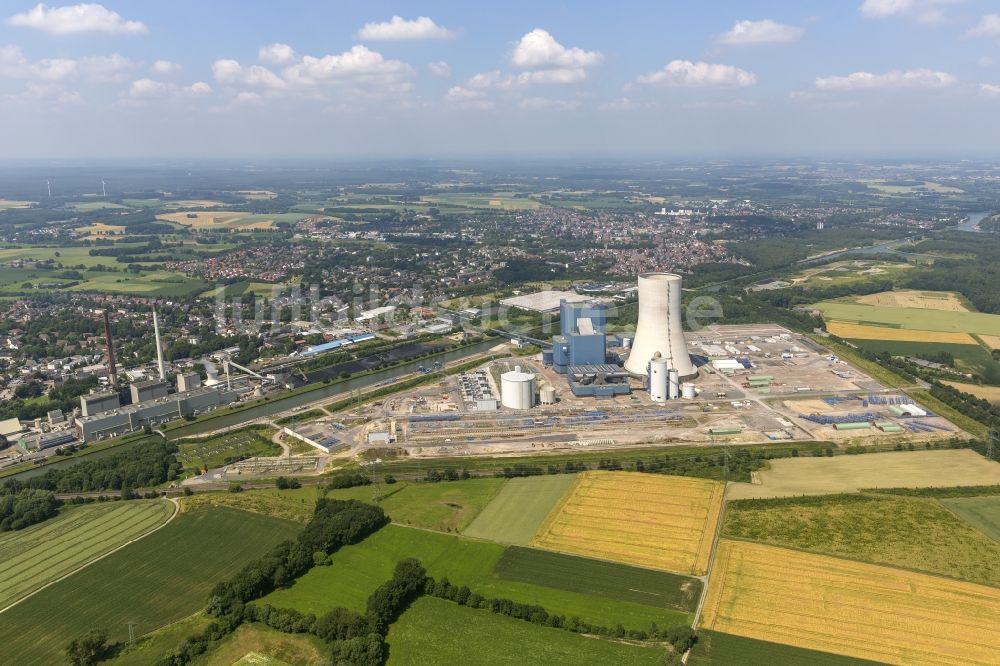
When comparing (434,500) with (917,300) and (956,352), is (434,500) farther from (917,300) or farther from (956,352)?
(917,300)

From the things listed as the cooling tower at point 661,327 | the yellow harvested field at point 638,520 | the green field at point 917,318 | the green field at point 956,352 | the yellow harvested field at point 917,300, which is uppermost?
the cooling tower at point 661,327

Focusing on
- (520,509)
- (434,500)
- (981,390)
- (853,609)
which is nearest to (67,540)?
(434,500)

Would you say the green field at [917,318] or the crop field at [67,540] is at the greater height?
the green field at [917,318]

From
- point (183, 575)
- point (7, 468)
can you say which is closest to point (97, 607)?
point (183, 575)

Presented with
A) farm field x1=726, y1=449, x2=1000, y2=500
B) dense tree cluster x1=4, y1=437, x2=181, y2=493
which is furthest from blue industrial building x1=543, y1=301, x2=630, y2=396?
dense tree cluster x1=4, y1=437, x2=181, y2=493

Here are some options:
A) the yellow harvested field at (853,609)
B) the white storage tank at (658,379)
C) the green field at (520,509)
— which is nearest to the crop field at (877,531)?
the yellow harvested field at (853,609)

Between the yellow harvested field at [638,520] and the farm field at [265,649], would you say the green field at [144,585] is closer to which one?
the farm field at [265,649]

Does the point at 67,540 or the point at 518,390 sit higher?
the point at 518,390
